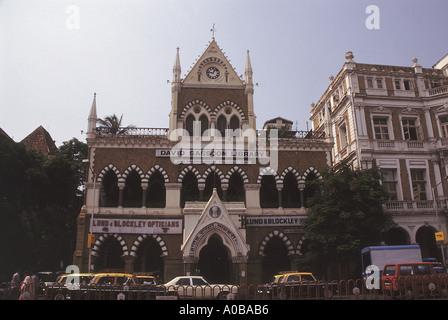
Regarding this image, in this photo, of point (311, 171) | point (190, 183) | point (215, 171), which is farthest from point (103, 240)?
point (311, 171)

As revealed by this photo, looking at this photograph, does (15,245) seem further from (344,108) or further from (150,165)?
(344,108)

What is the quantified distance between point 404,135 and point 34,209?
96.7 ft

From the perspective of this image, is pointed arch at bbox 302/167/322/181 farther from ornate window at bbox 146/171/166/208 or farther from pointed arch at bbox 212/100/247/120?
ornate window at bbox 146/171/166/208

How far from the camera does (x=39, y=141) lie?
45938 mm

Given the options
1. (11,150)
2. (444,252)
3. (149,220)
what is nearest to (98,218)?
(149,220)

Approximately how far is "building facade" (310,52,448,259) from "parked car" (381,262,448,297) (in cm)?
1057

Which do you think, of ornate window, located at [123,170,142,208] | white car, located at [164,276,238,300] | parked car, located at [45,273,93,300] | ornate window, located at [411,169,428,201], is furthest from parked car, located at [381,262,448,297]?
ornate window, located at [123,170,142,208]

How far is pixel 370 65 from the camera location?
32812 millimetres

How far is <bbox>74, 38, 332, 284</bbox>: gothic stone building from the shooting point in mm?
26656

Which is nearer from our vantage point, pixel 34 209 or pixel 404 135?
pixel 34 209

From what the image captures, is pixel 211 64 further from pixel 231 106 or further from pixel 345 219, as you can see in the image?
pixel 345 219

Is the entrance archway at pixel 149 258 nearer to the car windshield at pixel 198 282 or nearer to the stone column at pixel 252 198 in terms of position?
the stone column at pixel 252 198

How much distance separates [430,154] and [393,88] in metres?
6.08

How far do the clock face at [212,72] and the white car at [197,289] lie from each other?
18021mm
